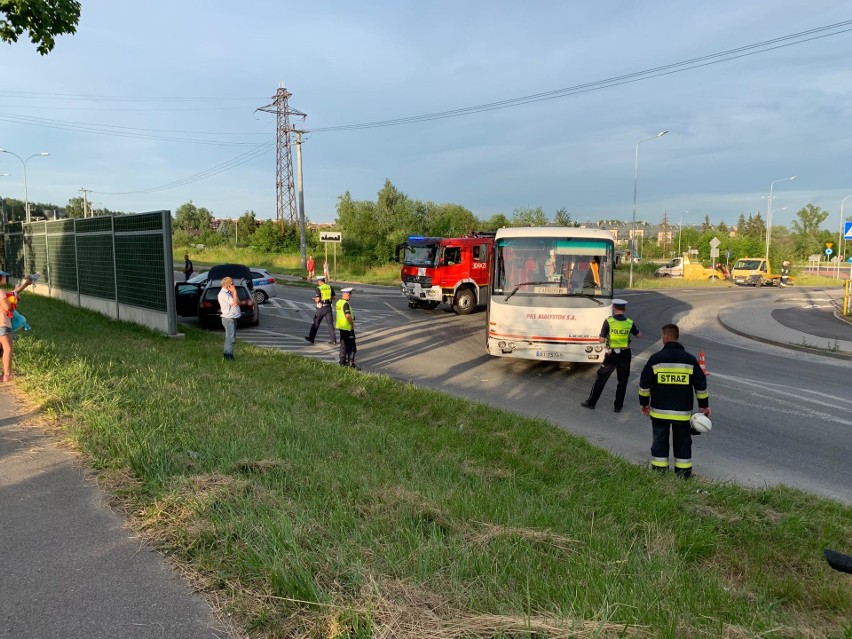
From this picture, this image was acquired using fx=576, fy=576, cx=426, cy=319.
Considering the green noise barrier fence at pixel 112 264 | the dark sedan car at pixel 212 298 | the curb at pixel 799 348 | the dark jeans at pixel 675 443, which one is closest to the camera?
the dark jeans at pixel 675 443

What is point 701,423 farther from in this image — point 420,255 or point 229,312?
point 420,255

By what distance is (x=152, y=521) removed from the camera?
3.61 meters

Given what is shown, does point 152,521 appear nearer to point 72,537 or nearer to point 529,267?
point 72,537

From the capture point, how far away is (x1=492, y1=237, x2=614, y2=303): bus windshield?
11039mm

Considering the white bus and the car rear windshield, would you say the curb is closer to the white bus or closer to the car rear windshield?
the white bus

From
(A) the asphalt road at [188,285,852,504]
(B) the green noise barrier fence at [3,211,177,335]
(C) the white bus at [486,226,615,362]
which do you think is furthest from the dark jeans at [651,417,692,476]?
(B) the green noise barrier fence at [3,211,177,335]

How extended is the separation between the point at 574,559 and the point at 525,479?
206 cm

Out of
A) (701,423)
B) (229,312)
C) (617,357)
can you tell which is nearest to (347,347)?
(229,312)

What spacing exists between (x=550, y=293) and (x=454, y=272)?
10.3 m

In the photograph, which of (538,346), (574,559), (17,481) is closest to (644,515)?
(574,559)

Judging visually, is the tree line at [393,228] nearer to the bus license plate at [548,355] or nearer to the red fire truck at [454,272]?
the red fire truck at [454,272]

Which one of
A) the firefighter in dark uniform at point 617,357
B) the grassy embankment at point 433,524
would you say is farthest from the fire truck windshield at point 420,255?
the grassy embankment at point 433,524

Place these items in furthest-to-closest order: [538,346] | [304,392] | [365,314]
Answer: [365,314]
[538,346]
[304,392]

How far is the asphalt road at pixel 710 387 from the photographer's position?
6.79 meters
